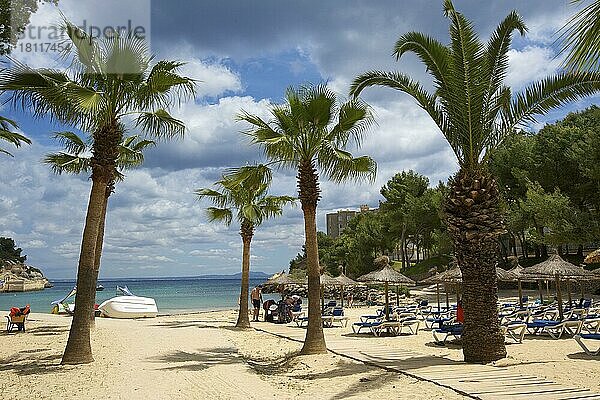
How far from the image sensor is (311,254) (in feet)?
41.2

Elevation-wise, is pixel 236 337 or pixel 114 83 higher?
pixel 114 83

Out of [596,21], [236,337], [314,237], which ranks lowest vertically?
[236,337]

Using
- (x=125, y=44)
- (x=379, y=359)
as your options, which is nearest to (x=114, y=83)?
(x=125, y=44)

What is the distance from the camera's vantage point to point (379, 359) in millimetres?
10891

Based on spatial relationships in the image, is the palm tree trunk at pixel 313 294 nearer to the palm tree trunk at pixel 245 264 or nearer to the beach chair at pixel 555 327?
the beach chair at pixel 555 327

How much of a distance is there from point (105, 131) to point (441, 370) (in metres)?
8.46

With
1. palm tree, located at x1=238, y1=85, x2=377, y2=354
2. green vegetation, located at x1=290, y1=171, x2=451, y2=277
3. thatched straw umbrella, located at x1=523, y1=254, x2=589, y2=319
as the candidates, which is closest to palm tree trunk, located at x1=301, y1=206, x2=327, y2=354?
palm tree, located at x1=238, y1=85, x2=377, y2=354

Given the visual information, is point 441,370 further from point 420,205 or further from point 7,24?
point 420,205

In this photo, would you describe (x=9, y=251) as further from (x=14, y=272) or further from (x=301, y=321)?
(x=301, y=321)

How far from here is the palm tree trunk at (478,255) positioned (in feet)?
32.5

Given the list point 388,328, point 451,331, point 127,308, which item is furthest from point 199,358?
point 127,308

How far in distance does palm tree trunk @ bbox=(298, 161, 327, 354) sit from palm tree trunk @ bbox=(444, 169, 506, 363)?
3.51 m

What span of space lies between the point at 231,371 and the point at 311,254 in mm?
3266

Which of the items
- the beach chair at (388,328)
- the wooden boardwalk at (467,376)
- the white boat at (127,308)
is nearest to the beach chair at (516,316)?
the beach chair at (388,328)
